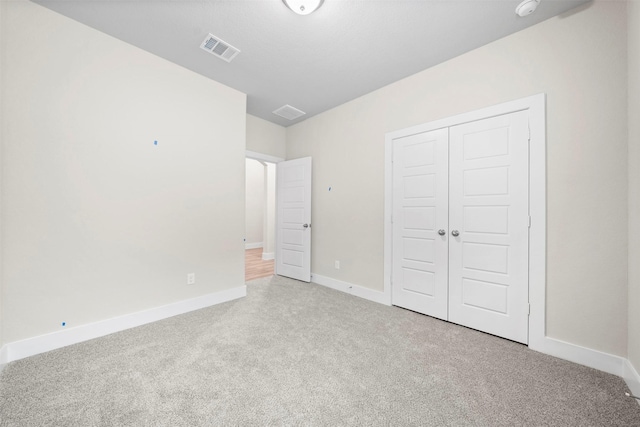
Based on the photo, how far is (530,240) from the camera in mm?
2055

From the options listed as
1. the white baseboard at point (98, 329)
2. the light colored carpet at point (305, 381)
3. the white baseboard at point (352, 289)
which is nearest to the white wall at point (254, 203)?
the white baseboard at point (352, 289)

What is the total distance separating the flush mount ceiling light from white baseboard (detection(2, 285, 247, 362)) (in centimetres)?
302

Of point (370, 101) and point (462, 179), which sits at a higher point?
point (370, 101)

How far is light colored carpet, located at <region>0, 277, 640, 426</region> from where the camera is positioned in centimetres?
132

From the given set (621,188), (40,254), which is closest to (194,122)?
(40,254)

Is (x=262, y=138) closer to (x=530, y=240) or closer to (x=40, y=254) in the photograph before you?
(x=40, y=254)

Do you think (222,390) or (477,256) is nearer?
(222,390)

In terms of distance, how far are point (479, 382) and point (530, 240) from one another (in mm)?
1250

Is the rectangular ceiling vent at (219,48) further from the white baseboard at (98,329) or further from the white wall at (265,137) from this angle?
the white baseboard at (98,329)

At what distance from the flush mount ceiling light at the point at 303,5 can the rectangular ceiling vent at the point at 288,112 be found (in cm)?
175

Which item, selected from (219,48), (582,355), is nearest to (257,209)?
(219,48)

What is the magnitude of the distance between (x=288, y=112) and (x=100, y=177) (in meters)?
2.54

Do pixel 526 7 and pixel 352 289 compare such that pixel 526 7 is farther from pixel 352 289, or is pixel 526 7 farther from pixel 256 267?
pixel 256 267

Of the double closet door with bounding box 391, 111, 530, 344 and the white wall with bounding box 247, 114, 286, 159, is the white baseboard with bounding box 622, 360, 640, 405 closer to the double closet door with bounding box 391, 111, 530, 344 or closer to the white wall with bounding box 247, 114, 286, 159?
the double closet door with bounding box 391, 111, 530, 344
